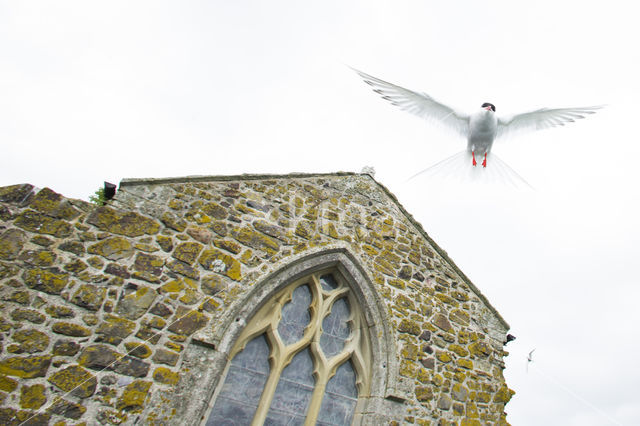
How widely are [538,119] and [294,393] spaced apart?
536 cm

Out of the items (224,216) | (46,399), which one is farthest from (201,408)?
(224,216)

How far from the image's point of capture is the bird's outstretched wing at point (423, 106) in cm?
512

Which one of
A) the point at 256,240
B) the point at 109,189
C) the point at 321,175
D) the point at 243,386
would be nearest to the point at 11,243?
the point at 109,189

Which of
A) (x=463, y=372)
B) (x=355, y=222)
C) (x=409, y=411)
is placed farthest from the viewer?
(x=355, y=222)

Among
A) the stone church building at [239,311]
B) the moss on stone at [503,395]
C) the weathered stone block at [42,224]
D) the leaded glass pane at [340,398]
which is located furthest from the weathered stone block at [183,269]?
the moss on stone at [503,395]

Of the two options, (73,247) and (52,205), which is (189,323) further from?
(52,205)

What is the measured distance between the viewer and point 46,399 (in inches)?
120

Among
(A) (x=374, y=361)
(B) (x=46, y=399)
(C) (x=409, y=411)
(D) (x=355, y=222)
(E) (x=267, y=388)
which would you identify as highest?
(D) (x=355, y=222)

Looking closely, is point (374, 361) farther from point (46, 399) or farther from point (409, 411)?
point (46, 399)

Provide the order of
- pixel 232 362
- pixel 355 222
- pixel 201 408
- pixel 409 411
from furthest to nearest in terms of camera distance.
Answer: pixel 355 222, pixel 409 411, pixel 232 362, pixel 201 408

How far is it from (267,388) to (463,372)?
9.76 feet

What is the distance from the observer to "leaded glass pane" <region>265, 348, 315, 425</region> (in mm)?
4117

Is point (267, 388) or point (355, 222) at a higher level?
point (355, 222)

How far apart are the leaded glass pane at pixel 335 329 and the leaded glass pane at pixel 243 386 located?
83 cm
